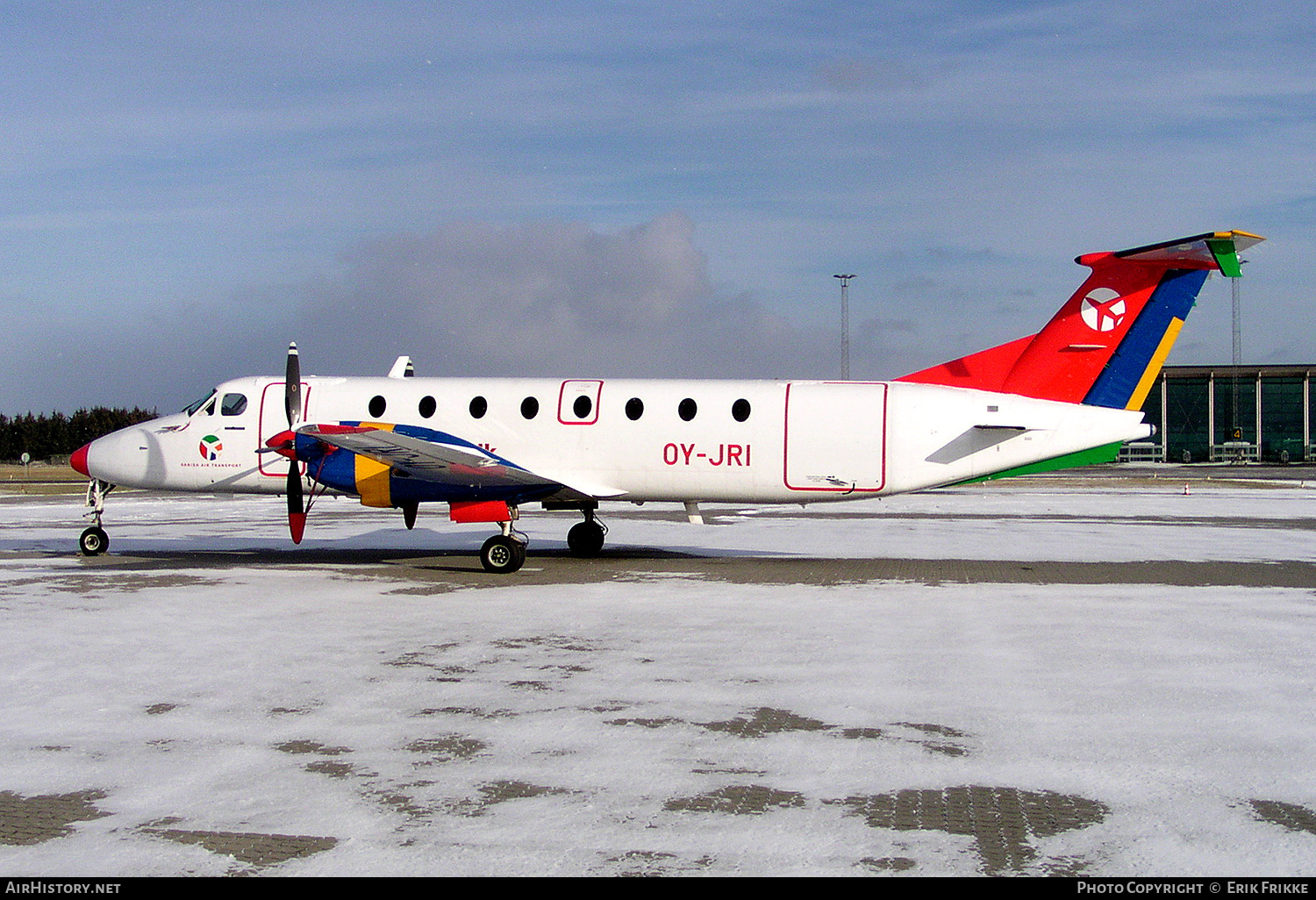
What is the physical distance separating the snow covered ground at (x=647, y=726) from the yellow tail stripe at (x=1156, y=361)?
133 inches

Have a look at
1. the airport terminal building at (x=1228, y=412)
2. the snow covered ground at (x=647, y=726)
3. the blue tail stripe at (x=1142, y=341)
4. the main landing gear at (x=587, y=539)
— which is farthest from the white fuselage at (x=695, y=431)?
the airport terminal building at (x=1228, y=412)

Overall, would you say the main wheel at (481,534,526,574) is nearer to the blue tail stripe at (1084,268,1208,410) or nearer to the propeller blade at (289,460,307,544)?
the propeller blade at (289,460,307,544)

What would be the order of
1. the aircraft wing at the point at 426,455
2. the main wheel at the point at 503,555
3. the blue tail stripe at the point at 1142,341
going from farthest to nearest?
the blue tail stripe at the point at 1142,341 → the main wheel at the point at 503,555 → the aircraft wing at the point at 426,455

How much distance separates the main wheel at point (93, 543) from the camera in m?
19.4

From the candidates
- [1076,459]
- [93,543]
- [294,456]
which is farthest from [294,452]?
[1076,459]

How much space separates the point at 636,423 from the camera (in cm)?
1850

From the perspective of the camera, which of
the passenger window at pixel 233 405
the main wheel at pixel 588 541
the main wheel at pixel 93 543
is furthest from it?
the main wheel at pixel 588 541

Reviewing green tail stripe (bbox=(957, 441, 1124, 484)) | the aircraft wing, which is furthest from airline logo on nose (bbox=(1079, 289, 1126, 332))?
the aircraft wing

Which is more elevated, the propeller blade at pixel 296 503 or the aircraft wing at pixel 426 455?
the aircraft wing at pixel 426 455

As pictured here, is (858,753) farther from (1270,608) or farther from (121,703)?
(1270,608)

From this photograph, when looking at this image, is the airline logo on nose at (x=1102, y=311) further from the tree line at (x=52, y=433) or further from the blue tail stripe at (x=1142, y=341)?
the tree line at (x=52, y=433)

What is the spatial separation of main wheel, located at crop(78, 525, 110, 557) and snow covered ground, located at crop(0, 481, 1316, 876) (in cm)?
286

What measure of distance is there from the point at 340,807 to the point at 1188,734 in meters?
5.79
